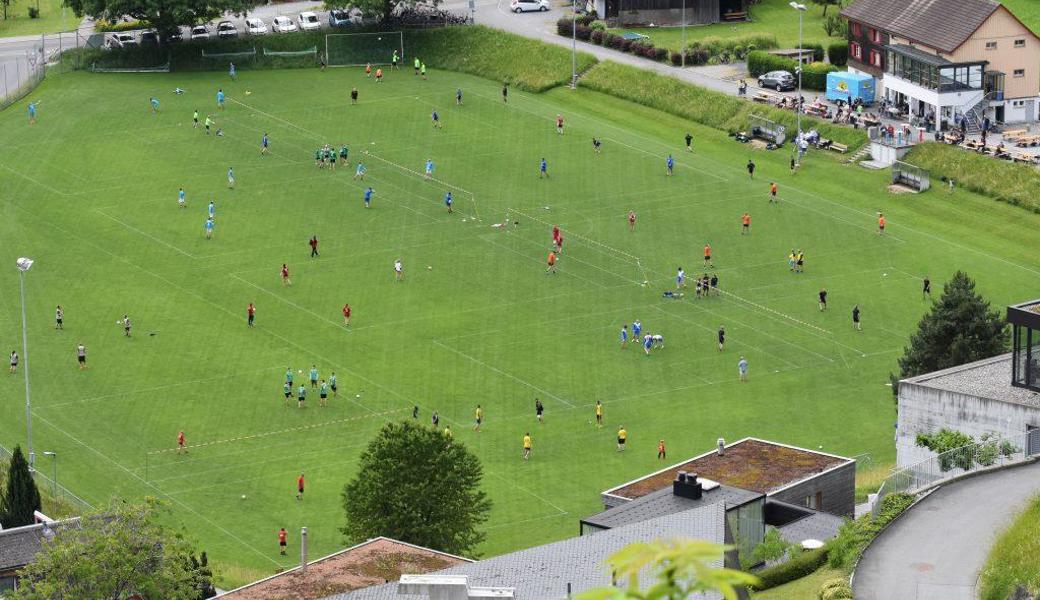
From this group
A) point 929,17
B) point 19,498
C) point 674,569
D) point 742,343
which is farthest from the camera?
point 929,17

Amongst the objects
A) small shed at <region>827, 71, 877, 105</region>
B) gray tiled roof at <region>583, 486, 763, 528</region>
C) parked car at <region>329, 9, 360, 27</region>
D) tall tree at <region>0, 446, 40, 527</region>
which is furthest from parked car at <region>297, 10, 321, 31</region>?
gray tiled roof at <region>583, 486, 763, 528</region>

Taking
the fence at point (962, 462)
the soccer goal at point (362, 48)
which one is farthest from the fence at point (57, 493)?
the soccer goal at point (362, 48)

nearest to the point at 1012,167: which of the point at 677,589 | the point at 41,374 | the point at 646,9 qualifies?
the point at 646,9

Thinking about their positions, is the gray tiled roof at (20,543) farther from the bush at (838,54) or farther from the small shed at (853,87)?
the bush at (838,54)

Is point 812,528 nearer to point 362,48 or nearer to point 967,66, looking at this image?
point 967,66

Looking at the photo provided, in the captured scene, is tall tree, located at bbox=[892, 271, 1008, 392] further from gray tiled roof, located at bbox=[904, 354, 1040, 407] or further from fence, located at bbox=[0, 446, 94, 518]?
fence, located at bbox=[0, 446, 94, 518]

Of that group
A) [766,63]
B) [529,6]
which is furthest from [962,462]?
[529,6]
